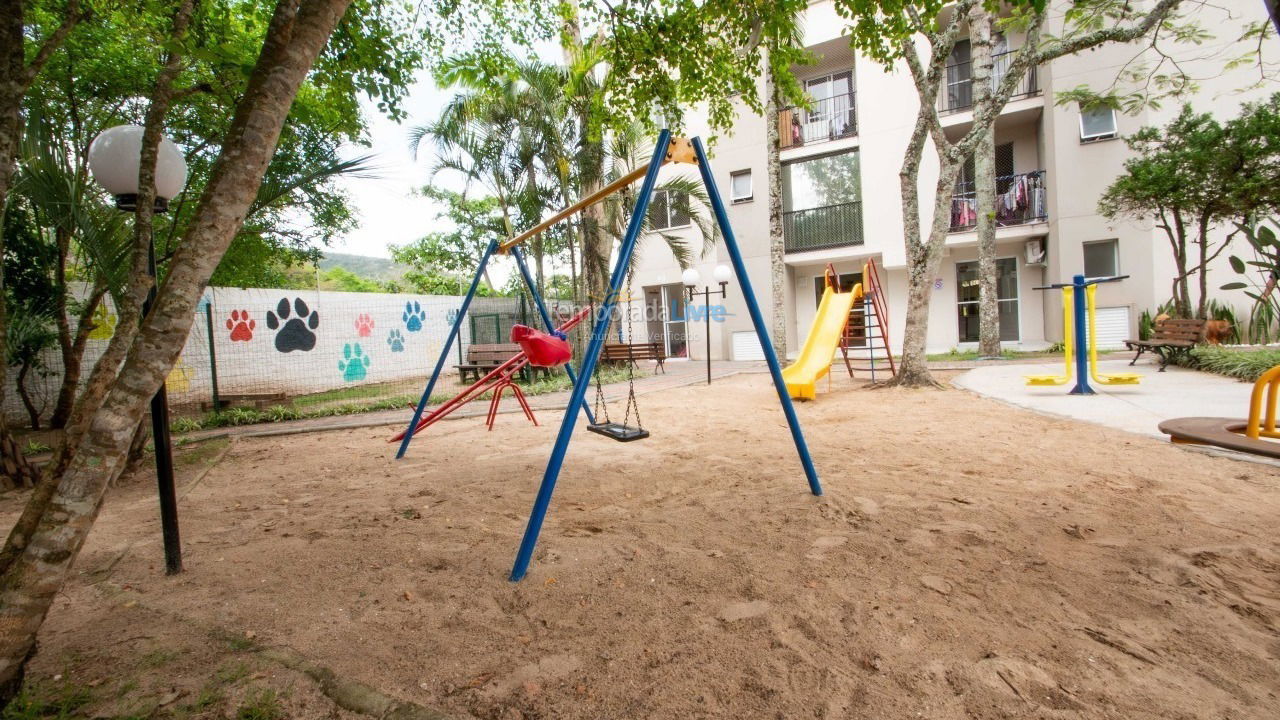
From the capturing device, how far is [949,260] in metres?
13.9

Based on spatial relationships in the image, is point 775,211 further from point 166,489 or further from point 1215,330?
point 166,489

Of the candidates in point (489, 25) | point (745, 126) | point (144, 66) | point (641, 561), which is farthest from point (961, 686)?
point (745, 126)

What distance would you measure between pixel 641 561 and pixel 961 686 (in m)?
1.24

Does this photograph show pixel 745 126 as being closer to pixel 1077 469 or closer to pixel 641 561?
pixel 1077 469

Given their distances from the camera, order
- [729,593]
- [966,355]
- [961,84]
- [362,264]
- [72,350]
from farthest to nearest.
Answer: [362,264] < [961,84] < [966,355] < [72,350] < [729,593]

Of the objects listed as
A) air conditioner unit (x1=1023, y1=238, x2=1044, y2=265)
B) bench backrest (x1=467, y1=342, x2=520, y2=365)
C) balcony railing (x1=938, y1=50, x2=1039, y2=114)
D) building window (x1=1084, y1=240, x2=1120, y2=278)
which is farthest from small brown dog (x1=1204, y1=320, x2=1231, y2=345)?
bench backrest (x1=467, y1=342, x2=520, y2=365)

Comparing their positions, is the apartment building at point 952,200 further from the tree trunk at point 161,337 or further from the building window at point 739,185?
the tree trunk at point 161,337

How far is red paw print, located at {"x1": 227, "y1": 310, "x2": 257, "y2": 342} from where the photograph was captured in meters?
9.19

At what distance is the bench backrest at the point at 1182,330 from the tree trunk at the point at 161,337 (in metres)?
11.2

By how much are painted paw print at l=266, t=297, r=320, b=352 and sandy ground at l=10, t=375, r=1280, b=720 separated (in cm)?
706

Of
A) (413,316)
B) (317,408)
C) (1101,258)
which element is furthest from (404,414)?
(1101,258)

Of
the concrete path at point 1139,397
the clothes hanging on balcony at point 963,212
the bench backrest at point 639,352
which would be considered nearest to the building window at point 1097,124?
the clothes hanging on balcony at point 963,212

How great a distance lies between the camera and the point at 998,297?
44.9ft

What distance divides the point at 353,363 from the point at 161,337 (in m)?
10.8
